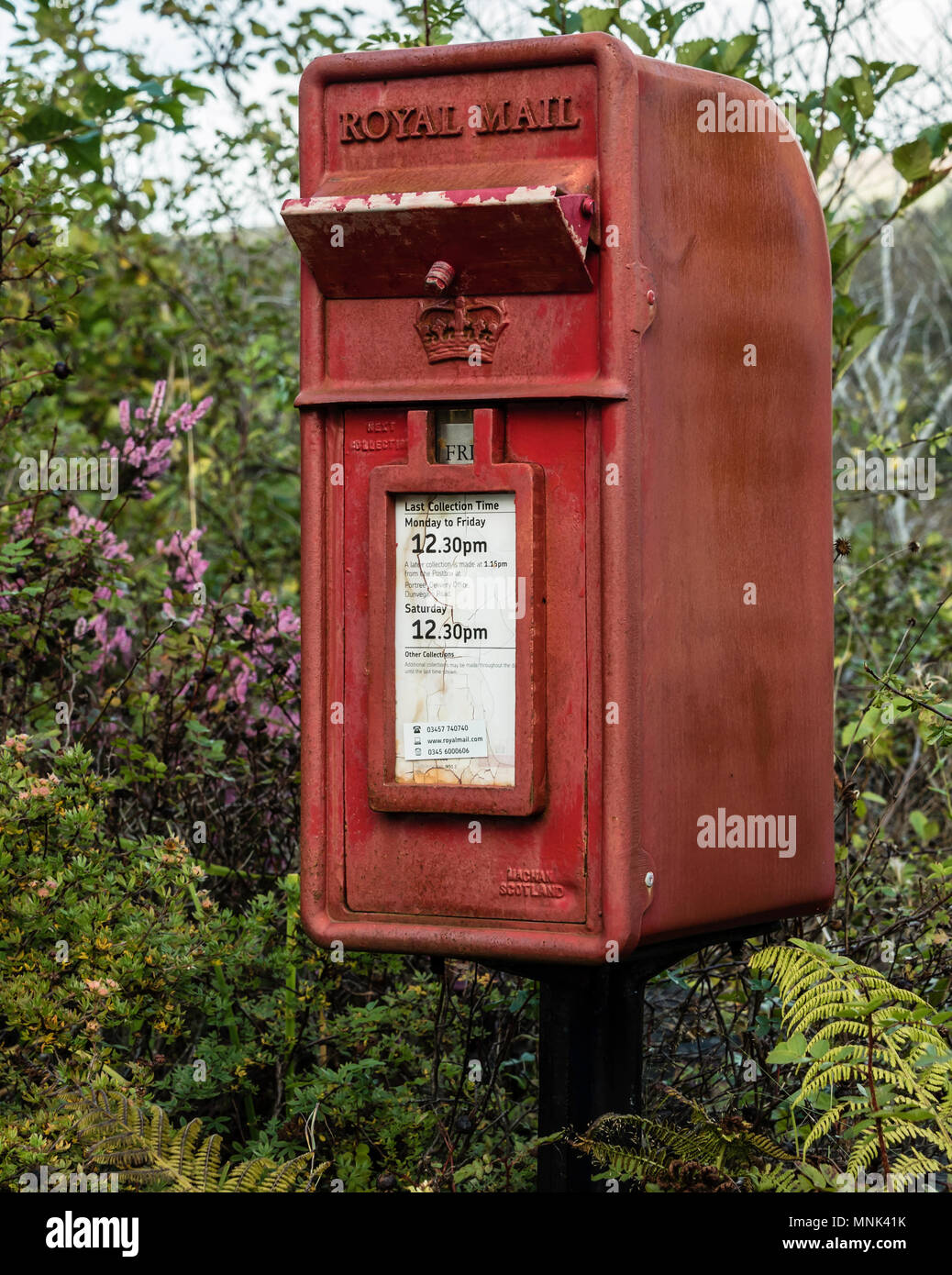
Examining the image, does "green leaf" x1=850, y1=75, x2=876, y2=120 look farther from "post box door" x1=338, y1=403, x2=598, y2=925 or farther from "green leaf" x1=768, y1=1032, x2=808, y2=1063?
"green leaf" x1=768, y1=1032, x2=808, y2=1063

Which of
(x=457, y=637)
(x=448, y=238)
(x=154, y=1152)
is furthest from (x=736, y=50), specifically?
(x=154, y=1152)

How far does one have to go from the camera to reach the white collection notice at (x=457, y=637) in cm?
206

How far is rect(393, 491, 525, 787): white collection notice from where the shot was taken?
6.76 feet

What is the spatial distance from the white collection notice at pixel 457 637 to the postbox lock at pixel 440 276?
0.32 metres

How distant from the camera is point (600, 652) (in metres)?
2.00

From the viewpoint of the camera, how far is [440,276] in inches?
79.0

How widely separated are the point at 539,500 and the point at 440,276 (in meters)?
0.37

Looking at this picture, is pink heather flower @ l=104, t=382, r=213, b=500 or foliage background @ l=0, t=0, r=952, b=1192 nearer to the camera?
foliage background @ l=0, t=0, r=952, b=1192

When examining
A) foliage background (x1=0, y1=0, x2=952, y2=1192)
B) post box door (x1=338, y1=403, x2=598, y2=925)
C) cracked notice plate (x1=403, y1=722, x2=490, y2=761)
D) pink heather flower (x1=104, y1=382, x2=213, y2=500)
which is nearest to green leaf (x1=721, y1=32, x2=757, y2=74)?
foliage background (x1=0, y1=0, x2=952, y2=1192)

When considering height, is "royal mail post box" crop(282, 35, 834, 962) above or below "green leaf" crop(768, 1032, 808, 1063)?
above

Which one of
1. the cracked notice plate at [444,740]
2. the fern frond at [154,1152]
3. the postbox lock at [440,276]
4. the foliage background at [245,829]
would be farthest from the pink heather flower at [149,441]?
the fern frond at [154,1152]

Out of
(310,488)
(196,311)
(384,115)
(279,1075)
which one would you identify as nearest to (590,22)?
(384,115)

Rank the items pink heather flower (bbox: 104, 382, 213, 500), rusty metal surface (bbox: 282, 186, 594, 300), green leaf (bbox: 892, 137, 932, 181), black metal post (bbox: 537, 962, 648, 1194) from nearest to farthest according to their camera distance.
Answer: rusty metal surface (bbox: 282, 186, 594, 300) → black metal post (bbox: 537, 962, 648, 1194) → green leaf (bbox: 892, 137, 932, 181) → pink heather flower (bbox: 104, 382, 213, 500)
